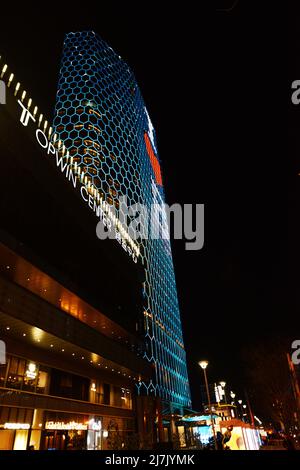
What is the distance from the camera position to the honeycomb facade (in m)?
51.6

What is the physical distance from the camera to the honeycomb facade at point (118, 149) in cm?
5162

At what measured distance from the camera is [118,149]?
59031mm

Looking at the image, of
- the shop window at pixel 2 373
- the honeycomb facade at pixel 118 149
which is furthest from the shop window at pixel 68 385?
A: the honeycomb facade at pixel 118 149

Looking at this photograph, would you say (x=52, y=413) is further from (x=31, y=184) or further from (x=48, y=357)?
(x=31, y=184)

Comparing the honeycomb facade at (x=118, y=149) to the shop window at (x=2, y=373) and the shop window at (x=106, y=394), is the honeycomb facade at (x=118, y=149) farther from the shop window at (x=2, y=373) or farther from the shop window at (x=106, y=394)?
the shop window at (x=2, y=373)

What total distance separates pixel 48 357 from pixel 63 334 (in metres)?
3.82

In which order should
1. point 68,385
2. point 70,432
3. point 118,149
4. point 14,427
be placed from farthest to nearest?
1. point 118,149
2. point 68,385
3. point 70,432
4. point 14,427

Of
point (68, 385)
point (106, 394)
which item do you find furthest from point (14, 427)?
point (106, 394)

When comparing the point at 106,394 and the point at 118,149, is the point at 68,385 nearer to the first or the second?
the point at 106,394

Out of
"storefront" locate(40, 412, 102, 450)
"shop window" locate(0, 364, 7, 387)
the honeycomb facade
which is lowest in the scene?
"storefront" locate(40, 412, 102, 450)

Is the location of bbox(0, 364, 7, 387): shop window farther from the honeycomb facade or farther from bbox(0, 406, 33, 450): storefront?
the honeycomb facade

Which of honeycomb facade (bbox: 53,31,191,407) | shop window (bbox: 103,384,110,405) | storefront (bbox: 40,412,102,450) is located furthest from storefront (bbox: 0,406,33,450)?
honeycomb facade (bbox: 53,31,191,407)
